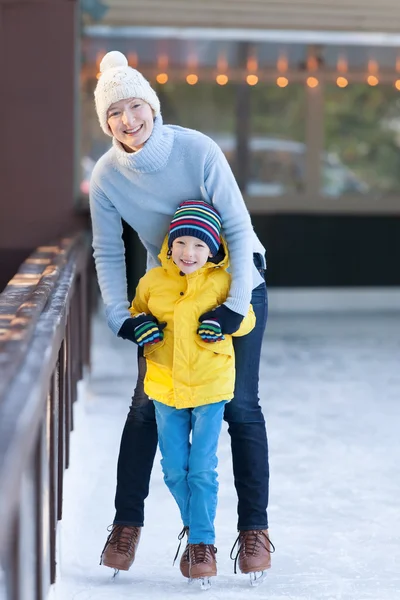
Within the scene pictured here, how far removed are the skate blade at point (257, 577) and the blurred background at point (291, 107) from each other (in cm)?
403

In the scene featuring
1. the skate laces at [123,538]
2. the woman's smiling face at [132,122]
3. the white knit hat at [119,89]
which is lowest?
the skate laces at [123,538]

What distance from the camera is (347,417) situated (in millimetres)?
4340

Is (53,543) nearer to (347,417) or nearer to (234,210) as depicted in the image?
(234,210)

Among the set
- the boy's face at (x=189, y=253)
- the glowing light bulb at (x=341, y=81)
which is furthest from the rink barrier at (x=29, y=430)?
the glowing light bulb at (x=341, y=81)

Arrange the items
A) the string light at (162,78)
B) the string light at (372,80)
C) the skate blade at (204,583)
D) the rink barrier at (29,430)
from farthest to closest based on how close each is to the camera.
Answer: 1. the string light at (372,80)
2. the string light at (162,78)
3. the skate blade at (204,583)
4. the rink barrier at (29,430)

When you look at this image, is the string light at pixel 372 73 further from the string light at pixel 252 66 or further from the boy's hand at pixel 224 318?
the boy's hand at pixel 224 318

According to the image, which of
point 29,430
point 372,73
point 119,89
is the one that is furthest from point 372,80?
point 29,430

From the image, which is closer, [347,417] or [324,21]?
[347,417]

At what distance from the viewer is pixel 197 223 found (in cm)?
228

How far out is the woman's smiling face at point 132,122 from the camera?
2.28 metres

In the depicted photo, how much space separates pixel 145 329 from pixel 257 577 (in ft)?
2.18

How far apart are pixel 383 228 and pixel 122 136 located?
20.3 feet

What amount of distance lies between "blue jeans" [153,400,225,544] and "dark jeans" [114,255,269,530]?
0.09 meters

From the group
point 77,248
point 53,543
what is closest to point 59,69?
point 77,248
